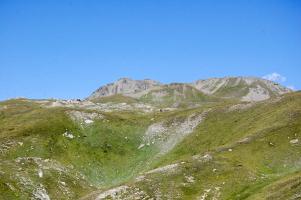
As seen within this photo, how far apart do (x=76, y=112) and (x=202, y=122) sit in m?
34.6

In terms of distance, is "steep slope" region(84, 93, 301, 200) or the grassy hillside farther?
the grassy hillside

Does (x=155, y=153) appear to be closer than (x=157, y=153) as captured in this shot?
No

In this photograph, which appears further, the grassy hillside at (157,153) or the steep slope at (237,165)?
the grassy hillside at (157,153)

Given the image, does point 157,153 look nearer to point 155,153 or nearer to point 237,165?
point 155,153

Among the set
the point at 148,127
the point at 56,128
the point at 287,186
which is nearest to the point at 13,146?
the point at 56,128

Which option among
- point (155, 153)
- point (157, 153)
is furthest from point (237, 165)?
point (155, 153)

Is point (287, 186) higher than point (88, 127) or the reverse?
the reverse

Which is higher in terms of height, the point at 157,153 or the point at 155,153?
the point at 155,153

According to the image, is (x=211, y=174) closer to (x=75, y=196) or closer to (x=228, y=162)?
(x=228, y=162)

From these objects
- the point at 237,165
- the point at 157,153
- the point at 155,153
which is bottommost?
the point at 237,165

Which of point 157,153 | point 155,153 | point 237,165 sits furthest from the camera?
point 155,153

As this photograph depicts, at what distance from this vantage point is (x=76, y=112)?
119 metres

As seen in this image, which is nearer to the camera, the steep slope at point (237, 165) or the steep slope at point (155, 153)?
the steep slope at point (237, 165)

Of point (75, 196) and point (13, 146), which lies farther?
point (13, 146)
